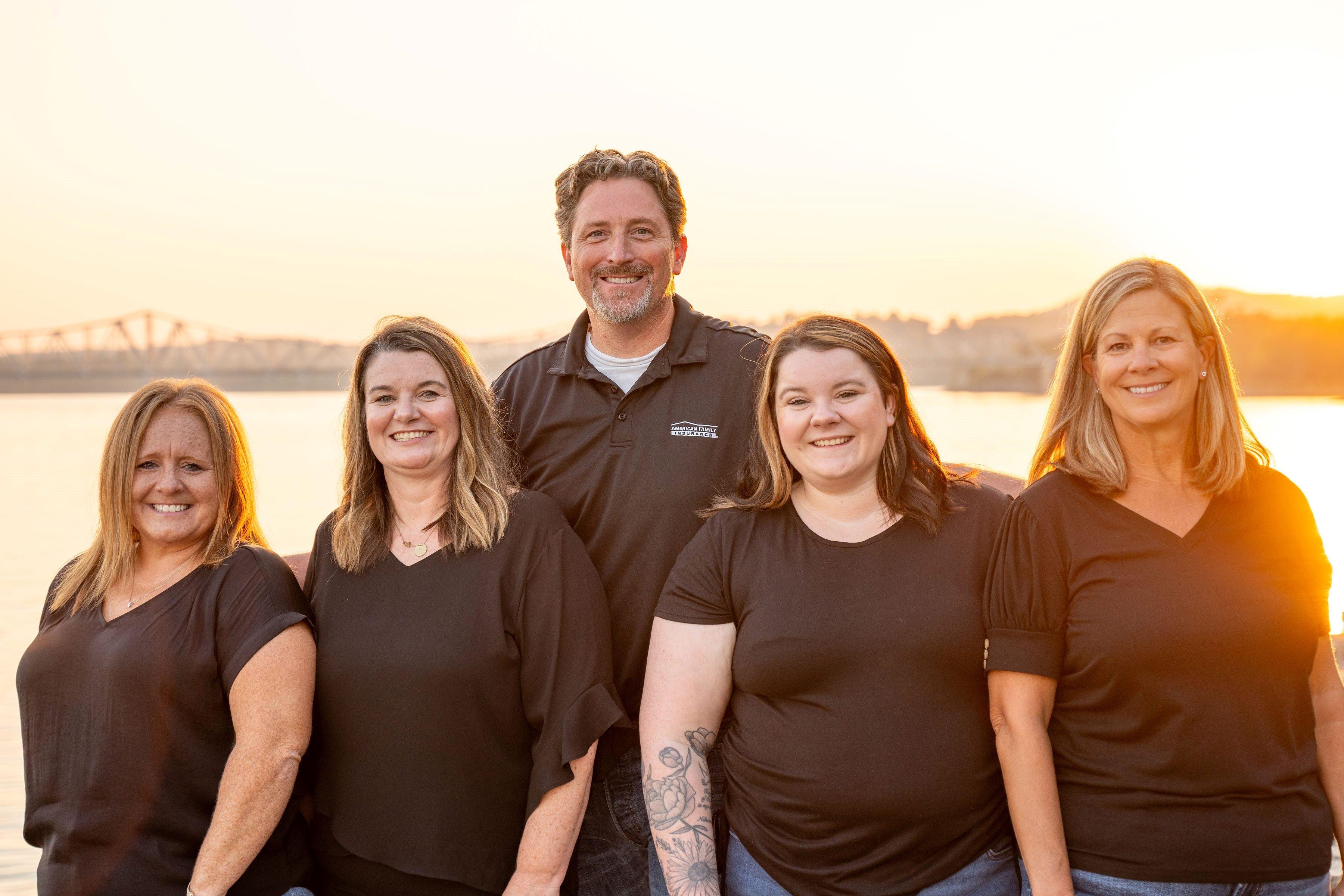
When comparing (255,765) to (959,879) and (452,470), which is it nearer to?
(452,470)

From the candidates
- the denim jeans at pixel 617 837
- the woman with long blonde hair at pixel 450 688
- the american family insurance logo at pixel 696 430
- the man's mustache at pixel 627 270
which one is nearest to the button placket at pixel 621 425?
the american family insurance logo at pixel 696 430

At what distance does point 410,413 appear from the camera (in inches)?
85.3

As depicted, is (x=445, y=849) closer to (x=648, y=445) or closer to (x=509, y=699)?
(x=509, y=699)

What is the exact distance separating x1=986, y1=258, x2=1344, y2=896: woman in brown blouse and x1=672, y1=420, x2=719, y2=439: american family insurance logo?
0.83 metres

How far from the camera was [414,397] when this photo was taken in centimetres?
219

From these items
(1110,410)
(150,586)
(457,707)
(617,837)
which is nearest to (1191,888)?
(1110,410)

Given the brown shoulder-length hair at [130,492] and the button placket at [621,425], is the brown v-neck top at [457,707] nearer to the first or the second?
the brown shoulder-length hair at [130,492]

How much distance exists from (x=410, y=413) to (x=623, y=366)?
28.0 inches

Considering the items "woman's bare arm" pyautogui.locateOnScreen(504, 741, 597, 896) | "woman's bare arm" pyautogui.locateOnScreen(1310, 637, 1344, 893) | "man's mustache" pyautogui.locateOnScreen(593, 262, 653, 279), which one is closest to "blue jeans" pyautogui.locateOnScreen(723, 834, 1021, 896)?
"woman's bare arm" pyautogui.locateOnScreen(504, 741, 597, 896)

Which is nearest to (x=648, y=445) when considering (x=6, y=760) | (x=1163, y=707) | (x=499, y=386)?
(x=499, y=386)

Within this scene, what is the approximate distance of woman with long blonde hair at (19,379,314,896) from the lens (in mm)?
1973

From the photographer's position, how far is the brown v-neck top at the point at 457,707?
207cm

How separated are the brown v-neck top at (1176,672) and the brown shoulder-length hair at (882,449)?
19 centimetres

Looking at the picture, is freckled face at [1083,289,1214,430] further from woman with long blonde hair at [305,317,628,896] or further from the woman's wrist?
the woman's wrist
